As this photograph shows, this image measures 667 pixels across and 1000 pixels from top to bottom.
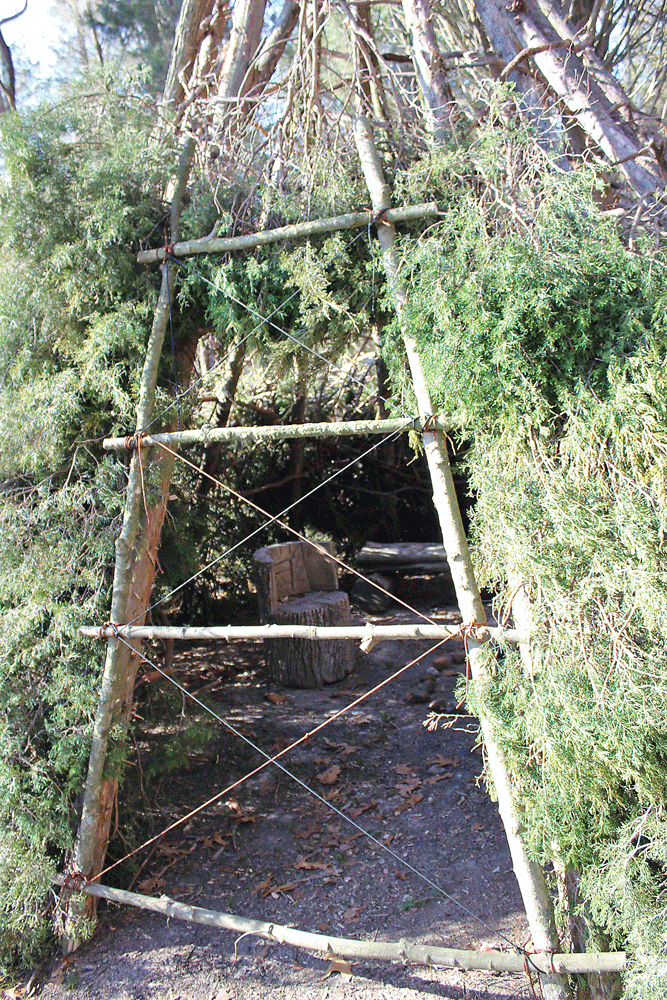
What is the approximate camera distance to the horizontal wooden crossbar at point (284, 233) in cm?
275

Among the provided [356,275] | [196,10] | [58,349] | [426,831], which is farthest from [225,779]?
[196,10]

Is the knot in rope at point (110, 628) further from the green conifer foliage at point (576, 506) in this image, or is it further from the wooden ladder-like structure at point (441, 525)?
A: the green conifer foliage at point (576, 506)

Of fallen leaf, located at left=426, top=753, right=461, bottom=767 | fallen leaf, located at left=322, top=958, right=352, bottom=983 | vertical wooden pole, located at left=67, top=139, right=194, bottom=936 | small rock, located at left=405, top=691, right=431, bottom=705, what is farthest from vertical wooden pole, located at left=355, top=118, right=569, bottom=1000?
small rock, located at left=405, top=691, right=431, bottom=705

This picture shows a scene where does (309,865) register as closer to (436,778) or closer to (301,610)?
(436,778)

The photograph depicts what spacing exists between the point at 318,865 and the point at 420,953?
1124 mm

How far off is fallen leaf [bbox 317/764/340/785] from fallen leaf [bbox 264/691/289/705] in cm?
93

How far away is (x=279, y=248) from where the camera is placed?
120 inches

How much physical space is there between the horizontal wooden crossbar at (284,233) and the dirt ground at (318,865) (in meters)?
2.37

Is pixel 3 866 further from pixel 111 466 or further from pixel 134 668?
pixel 111 466

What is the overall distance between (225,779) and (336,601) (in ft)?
6.07

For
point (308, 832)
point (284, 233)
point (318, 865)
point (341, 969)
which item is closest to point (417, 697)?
point (308, 832)

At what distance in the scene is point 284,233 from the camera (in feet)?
9.70

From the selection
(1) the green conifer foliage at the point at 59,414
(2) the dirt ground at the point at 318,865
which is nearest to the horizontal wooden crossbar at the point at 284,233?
(1) the green conifer foliage at the point at 59,414

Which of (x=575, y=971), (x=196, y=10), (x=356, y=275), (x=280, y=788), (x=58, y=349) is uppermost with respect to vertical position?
(x=196, y=10)
